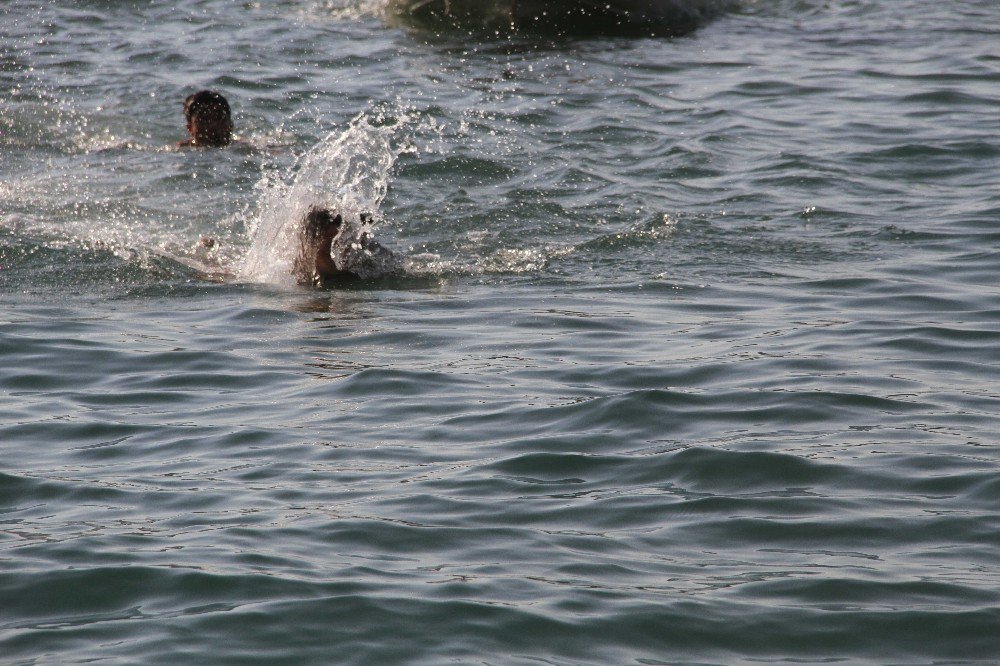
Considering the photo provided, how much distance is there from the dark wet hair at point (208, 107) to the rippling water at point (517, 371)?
38 centimetres

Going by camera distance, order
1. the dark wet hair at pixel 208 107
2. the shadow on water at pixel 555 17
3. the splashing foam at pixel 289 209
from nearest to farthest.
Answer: the splashing foam at pixel 289 209, the dark wet hair at pixel 208 107, the shadow on water at pixel 555 17

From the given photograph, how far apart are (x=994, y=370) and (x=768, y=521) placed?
2438mm

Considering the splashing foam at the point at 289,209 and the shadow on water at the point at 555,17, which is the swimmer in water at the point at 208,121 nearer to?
the splashing foam at the point at 289,209

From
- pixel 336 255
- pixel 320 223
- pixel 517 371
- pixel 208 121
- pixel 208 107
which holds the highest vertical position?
pixel 208 107

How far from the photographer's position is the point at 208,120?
44.0 ft

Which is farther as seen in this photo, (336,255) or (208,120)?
(208,120)

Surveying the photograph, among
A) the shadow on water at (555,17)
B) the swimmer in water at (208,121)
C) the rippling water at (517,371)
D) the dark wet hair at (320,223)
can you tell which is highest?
the shadow on water at (555,17)

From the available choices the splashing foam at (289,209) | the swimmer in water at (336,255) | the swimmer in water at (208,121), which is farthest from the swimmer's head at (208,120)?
the swimmer in water at (336,255)

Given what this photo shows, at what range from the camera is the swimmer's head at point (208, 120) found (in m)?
13.4

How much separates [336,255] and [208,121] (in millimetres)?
4129

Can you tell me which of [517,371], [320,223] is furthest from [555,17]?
[517,371]

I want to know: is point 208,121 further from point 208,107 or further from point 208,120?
point 208,107

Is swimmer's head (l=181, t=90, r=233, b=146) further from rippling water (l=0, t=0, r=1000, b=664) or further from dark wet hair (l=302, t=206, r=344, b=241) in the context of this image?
dark wet hair (l=302, t=206, r=344, b=241)

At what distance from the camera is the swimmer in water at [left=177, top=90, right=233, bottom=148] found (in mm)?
13406
